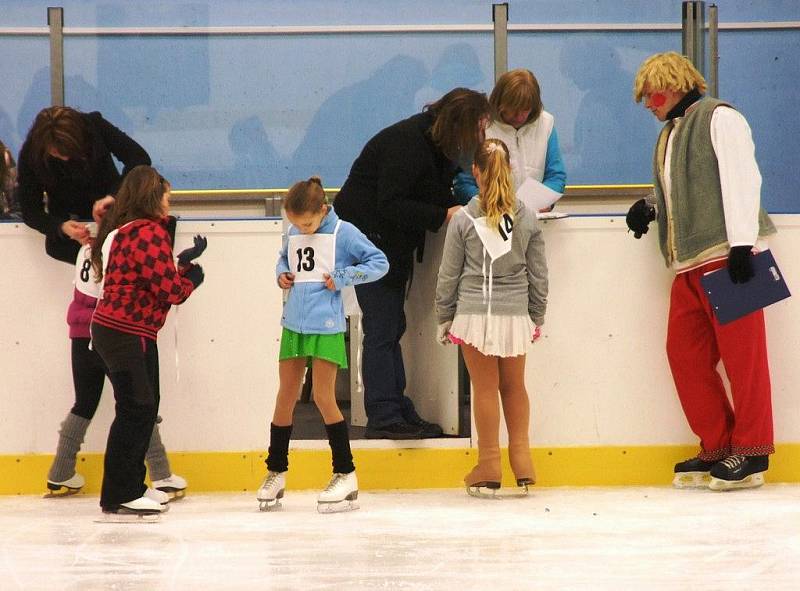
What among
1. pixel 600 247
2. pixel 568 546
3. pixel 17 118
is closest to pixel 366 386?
pixel 600 247

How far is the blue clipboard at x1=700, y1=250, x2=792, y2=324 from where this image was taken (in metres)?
4.40

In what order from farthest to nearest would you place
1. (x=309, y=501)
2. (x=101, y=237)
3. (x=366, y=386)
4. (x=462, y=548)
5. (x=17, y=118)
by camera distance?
(x=17, y=118) → (x=366, y=386) → (x=309, y=501) → (x=101, y=237) → (x=462, y=548)

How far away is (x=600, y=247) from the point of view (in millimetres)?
4676

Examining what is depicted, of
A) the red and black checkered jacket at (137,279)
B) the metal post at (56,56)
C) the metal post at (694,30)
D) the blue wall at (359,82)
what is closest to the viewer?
the red and black checkered jacket at (137,279)

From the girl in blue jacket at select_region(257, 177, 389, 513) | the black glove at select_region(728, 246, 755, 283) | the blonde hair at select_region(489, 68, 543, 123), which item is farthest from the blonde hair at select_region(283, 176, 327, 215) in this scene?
the black glove at select_region(728, 246, 755, 283)

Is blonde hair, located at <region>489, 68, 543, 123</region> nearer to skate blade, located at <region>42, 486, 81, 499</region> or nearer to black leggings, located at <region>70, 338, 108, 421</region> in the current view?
black leggings, located at <region>70, 338, 108, 421</region>

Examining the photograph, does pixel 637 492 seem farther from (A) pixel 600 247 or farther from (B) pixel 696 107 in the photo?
(B) pixel 696 107

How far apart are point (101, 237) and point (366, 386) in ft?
3.68

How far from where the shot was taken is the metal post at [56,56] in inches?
193

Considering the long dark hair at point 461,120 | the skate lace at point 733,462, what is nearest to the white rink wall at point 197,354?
the skate lace at point 733,462

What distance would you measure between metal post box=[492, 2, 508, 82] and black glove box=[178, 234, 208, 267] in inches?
56.9

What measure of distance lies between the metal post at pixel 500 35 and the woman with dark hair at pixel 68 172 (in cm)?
144

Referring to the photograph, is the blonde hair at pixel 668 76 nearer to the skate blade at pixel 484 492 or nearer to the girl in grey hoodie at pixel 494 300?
the girl in grey hoodie at pixel 494 300

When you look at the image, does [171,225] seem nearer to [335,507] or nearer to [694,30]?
[335,507]
